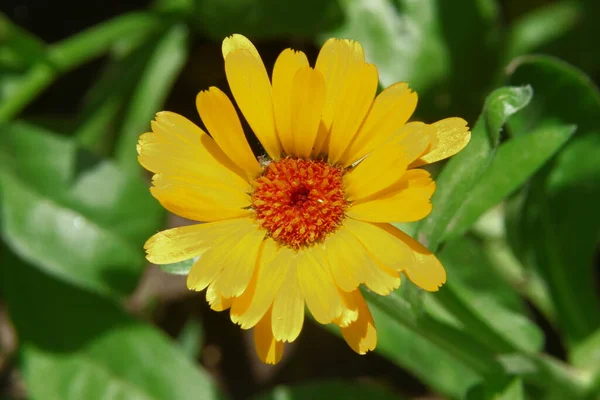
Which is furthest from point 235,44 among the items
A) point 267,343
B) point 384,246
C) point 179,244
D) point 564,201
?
point 564,201

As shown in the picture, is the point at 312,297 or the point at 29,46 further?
the point at 29,46

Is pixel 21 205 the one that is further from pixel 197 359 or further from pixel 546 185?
pixel 546 185

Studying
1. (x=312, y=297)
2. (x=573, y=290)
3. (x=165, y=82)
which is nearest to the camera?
(x=312, y=297)

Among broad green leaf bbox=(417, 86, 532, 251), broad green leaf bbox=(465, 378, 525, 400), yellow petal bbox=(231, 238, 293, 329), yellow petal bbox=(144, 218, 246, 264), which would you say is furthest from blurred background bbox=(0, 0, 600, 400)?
yellow petal bbox=(144, 218, 246, 264)

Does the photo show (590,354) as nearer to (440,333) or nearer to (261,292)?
(440,333)

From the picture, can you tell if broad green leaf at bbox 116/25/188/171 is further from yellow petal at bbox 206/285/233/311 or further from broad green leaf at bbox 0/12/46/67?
yellow petal at bbox 206/285/233/311

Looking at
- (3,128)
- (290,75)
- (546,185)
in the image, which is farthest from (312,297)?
(3,128)
